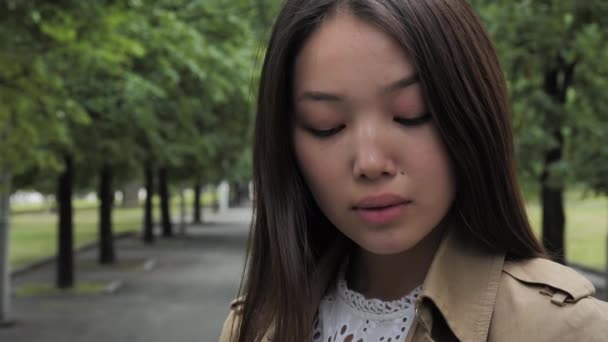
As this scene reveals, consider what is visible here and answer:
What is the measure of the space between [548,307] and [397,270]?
1.03ft

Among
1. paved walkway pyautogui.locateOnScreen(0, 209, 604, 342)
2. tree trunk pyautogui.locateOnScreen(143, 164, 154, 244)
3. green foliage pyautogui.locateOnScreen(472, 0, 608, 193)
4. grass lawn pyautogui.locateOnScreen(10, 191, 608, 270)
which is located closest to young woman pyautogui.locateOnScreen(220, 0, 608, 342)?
green foliage pyautogui.locateOnScreen(472, 0, 608, 193)

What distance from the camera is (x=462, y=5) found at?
1.31 metres

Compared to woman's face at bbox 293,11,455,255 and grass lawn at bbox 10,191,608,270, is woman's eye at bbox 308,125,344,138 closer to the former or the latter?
woman's face at bbox 293,11,455,255

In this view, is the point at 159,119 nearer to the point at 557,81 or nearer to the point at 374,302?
the point at 557,81

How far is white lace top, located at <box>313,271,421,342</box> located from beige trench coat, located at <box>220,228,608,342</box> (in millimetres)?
129

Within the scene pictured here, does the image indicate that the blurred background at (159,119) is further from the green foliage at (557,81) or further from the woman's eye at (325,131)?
the woman's eye at (325,131)

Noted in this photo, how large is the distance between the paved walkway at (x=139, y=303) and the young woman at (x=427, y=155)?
1021cm

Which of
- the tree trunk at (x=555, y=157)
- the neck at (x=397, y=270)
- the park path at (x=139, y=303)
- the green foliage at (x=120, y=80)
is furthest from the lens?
the park path at (x=139, y=303)

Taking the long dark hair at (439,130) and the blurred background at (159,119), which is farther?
the blurred background at (159,119)

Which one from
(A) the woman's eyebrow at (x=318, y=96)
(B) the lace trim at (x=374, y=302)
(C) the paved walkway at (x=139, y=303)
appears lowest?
(C) the paved walkway at (x=139, y=303)

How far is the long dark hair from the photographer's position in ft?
4.06

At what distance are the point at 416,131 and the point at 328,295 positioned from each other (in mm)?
436

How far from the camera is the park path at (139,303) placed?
39.5 feet

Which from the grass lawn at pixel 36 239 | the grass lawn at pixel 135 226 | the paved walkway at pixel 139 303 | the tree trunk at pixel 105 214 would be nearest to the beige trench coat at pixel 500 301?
the grass lawn at pixel 135 226
